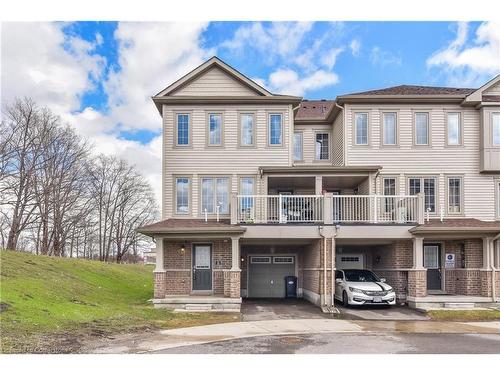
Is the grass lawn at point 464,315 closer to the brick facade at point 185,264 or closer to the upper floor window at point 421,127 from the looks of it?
the upper floor window at point 421,127

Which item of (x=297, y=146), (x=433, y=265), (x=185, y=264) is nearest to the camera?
(x=185, y=264)

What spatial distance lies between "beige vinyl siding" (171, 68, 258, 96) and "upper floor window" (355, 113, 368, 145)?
4.29 metres

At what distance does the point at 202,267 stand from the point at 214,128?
5.53 m

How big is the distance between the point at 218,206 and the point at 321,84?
887cm

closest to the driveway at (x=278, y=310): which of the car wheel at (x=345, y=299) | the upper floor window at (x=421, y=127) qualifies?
the car wheel at (x=345, y=299)

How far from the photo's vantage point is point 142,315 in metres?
14.8

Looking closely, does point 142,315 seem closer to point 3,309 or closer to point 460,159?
point 3,309

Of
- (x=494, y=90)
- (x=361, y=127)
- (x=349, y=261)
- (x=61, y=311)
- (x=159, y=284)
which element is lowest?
(x=61, y=311)

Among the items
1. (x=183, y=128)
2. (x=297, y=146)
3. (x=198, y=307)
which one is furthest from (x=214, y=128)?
(x=198, y=307)

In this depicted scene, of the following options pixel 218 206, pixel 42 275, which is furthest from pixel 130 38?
pixel 42 275

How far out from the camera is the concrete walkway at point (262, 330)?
33.9 ft

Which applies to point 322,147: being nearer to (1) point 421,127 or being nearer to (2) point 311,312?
(1) point 421,127

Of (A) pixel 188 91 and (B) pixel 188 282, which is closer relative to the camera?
(B) pixel 188 282

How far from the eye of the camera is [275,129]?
20.2 metres
